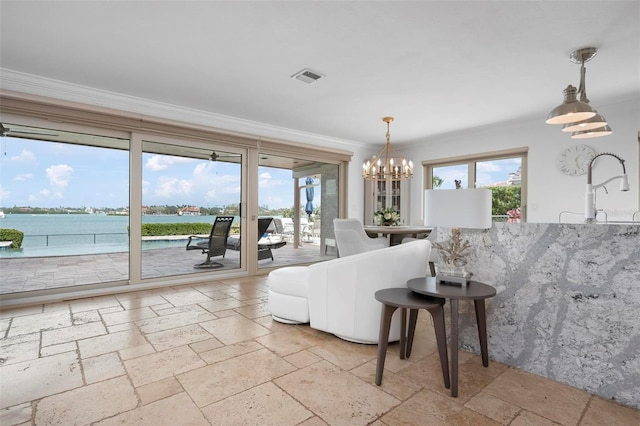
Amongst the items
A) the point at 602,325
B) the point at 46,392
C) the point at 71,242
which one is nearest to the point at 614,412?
the point at 602,325

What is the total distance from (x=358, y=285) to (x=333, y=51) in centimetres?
197

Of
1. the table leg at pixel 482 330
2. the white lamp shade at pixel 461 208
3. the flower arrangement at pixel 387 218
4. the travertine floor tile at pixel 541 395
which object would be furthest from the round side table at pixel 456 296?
the flower arrangement at pixel 387 218

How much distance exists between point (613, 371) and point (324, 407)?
1.57 metres

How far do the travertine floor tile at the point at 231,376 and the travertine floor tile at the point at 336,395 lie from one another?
136 millimetres

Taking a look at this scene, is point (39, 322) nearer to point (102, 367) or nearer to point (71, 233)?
point (102, 367)

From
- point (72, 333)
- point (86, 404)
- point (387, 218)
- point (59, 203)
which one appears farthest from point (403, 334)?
point (59, 203)

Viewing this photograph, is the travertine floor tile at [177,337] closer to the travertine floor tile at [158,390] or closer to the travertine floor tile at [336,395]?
the travertine floor tile at [158,390]

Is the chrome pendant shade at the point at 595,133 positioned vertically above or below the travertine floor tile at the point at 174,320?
above

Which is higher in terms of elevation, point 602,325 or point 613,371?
point 602,325

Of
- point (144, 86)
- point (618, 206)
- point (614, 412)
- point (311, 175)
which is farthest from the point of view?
point (311, 175)

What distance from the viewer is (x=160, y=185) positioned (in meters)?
4.57

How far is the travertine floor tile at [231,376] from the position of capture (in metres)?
1.85

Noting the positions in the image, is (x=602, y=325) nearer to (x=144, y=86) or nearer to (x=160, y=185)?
(x=144, y=86)

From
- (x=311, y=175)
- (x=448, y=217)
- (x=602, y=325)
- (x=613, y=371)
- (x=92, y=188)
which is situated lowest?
(x=613, y=371)
